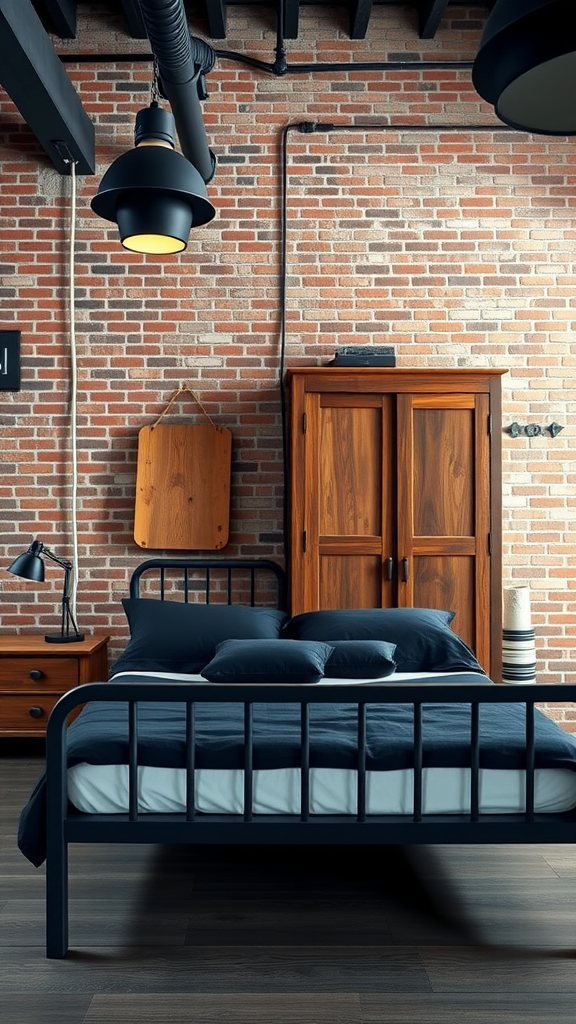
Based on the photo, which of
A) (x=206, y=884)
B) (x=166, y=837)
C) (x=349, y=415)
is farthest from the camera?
(x=349, y=415)

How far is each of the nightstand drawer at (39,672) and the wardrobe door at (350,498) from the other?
1.11 meters

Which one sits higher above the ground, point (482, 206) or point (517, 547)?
point (482, 206)

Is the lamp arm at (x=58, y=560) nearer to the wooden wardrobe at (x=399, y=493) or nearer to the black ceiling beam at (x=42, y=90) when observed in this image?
the wooden wardrobe at (x=399, y=493)

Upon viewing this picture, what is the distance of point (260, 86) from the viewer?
4895mm

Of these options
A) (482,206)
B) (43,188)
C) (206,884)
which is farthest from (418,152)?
(206,884)

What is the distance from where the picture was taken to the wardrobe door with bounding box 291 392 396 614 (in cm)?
437

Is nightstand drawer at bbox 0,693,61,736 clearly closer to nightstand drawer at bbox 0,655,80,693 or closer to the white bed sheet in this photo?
nightstand drawer at bbox 0,655,80,693

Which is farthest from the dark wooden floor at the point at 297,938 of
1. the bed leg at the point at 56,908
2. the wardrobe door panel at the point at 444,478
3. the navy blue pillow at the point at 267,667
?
the wardrobe door panel at the point at 444,478

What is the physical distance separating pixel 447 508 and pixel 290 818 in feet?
7.12

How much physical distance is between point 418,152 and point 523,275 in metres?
0.84

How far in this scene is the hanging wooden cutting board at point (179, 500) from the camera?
4.78 metres

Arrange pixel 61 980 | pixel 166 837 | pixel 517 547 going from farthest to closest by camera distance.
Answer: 1. pixel 517 547
2. pixel 166 837
3. pixel 61 980

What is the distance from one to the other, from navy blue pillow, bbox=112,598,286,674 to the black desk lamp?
46cm

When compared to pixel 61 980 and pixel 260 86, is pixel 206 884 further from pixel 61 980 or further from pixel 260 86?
pixel 260 86
